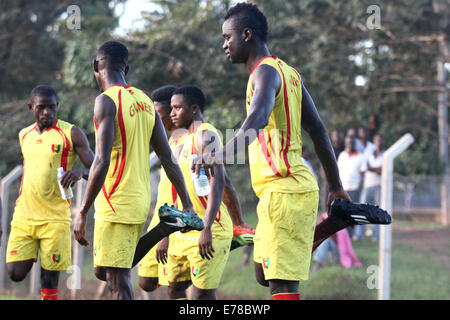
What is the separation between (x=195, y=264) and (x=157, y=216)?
686 mm

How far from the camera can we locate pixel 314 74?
1348 centimetres

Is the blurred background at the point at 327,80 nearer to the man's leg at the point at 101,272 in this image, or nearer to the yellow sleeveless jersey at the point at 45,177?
the yellow sleeveless jersey at the point at 45,177

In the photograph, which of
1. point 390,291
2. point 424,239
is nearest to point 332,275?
point 390,291

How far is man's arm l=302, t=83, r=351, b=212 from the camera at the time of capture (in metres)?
4.34

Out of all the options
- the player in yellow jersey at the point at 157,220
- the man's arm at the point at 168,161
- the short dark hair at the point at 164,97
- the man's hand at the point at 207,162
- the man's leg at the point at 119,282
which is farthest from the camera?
the short dark hair at the point at 164,97

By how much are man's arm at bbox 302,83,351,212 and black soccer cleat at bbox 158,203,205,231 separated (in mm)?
1000

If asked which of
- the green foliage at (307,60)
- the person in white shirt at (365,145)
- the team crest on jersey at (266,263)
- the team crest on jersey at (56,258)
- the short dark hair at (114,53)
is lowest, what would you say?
the team crest on jersey at (56,258)

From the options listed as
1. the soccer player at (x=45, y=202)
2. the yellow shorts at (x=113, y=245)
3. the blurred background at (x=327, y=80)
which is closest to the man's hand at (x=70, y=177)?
the soccer player at (x=45, y=202)

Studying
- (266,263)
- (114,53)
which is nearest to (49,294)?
(114,53)

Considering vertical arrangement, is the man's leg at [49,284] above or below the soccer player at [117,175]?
below

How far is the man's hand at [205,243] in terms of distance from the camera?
4.92m

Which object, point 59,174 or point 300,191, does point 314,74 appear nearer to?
point 59,174
